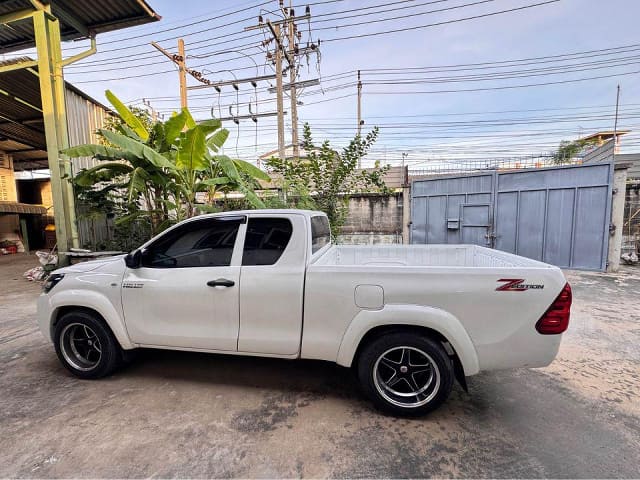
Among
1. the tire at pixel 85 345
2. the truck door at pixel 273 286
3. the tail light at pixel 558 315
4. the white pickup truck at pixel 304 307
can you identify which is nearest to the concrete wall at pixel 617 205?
the white pickup truck at pixel 304 307

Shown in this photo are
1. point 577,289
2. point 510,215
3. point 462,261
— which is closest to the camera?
point 462,261

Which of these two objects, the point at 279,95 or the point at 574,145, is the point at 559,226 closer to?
the point at 279,95

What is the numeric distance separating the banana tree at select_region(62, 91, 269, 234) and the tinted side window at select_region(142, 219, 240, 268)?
117 inches

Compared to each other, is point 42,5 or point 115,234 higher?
point 42,5

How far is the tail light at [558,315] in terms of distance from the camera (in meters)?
2.19

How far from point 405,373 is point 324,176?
20.6 ft

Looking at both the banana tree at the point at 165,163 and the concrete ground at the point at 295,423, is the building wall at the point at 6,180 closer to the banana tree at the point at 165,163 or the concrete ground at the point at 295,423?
the banana tree at the point at 165,163

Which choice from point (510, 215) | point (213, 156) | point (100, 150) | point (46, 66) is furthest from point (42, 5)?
point (510, 215)

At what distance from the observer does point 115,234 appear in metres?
8.57

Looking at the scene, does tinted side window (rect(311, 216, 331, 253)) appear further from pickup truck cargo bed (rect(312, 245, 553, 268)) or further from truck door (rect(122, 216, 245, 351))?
truck door (rect(122, 216, 245, 351))

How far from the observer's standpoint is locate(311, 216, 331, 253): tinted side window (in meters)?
2.92

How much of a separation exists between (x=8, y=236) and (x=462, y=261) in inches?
770

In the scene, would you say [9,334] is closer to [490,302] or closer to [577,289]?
[490,302]

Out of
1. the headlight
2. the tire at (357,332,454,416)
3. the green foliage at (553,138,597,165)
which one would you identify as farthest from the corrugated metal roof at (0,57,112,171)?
the green foliage at (553,138,597,165)
